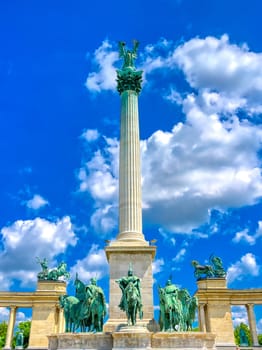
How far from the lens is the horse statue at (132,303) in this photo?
1090 inches

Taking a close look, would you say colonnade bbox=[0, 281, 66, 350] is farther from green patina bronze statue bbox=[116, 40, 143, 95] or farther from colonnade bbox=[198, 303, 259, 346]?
green patina bronze statue bbox=[116, 40, 143, 95]

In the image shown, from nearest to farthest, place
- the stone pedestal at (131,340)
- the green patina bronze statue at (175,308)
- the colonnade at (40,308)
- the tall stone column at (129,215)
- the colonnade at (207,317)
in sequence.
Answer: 1. the stone pedestal at (131,340)
2. the green patina bronze statue at (175,308)
3. the tall stone column at (129,215)
4. the colonnade at (40,308)
5. the colonnade at (207,317)

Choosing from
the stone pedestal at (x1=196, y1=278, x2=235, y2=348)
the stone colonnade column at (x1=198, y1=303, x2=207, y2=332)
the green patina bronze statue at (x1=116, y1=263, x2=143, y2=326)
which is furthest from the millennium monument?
the stone colonnade column at (x1=198, y1=303, x2=207, y2=332)

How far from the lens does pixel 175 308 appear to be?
97.8 ft

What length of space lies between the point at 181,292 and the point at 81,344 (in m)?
8.90

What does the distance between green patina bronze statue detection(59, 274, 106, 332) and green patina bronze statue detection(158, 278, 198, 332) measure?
14.4ft

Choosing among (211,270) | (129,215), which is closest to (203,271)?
(211,270)

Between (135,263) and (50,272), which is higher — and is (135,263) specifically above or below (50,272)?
below

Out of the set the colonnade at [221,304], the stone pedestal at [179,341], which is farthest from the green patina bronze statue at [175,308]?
the colonnade at [221,304]

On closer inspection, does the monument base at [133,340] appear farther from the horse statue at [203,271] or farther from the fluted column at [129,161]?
the horse statue at [203,271]

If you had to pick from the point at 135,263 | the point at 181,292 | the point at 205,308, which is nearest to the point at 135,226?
the point at 135,263

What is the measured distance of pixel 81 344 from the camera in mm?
27547

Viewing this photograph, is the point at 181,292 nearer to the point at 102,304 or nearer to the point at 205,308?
the point at 102,304

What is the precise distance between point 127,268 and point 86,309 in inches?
182
